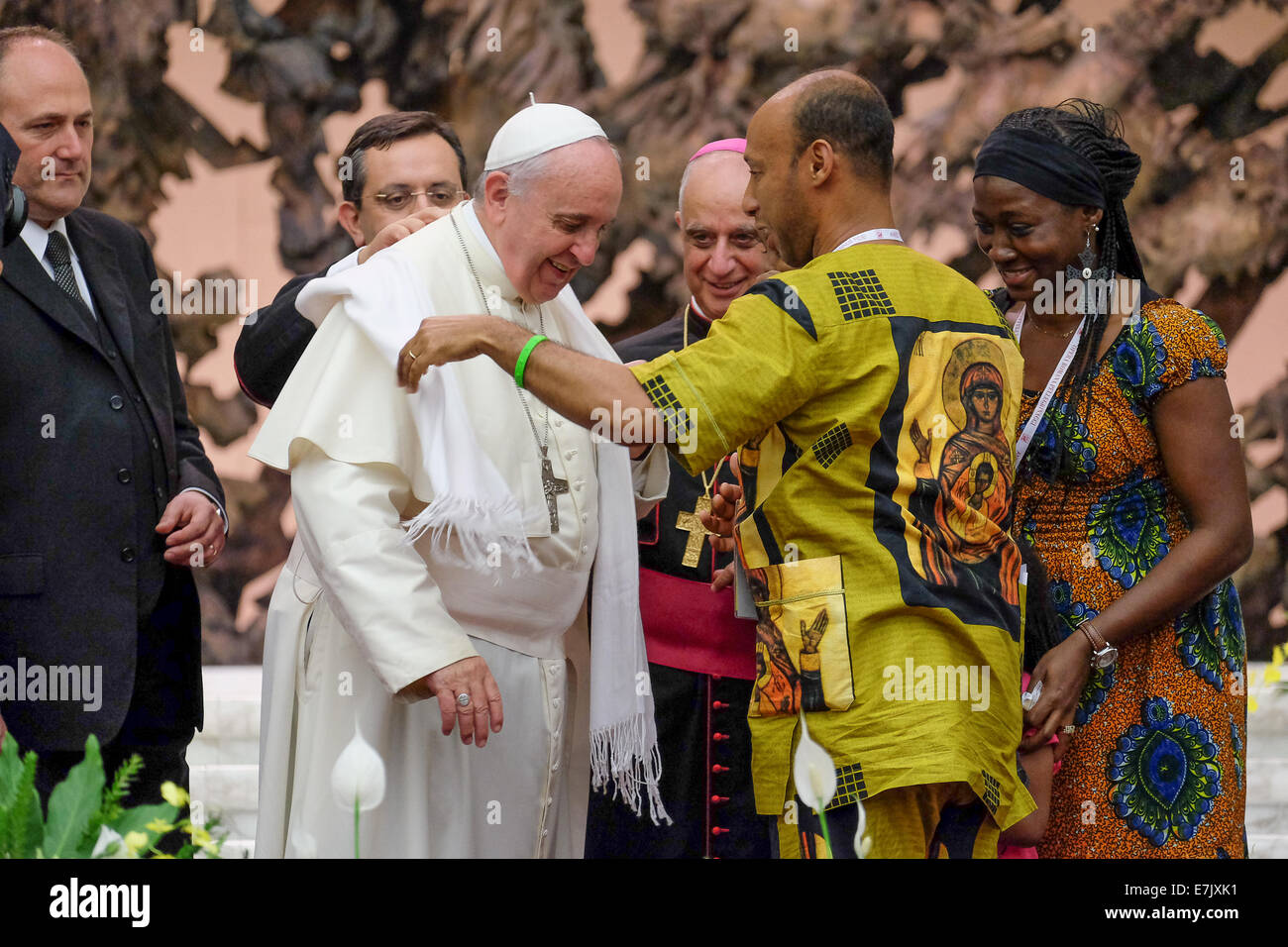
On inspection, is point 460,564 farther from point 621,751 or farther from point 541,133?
point 541,133

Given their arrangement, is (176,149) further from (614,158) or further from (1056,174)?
(1056,174)

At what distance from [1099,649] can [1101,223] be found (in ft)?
2.85

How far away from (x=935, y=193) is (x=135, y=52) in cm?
325

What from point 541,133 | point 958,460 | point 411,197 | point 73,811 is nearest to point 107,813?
point 73,811

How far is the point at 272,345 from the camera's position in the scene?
128 inches

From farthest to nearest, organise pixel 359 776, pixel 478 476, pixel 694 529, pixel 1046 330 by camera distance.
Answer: pixel 694 529, pixel 1046 330, pixel 478 476, pixel 359 776

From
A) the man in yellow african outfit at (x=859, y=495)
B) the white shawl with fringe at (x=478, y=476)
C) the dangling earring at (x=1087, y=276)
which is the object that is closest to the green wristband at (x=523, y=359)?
the man in yellow african outfit at (x=859, y=495)

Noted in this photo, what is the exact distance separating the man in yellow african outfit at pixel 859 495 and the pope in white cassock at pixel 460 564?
0.94ft

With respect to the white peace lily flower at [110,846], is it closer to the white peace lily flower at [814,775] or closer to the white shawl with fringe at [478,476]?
the white peace lily flower at [814,775]

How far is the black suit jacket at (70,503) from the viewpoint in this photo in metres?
3.14

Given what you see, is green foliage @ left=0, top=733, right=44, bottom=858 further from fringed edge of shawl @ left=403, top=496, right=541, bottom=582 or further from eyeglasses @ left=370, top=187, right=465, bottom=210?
eyeglasses @ left=370, top=187, right=465, bottom=210

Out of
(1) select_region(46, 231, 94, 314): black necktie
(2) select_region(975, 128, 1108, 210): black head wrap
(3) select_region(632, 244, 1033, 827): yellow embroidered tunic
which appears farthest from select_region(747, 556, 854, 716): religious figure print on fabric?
(1) select_region(46, 231, 94, 314): black necktie

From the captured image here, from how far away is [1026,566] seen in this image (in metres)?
2.79
